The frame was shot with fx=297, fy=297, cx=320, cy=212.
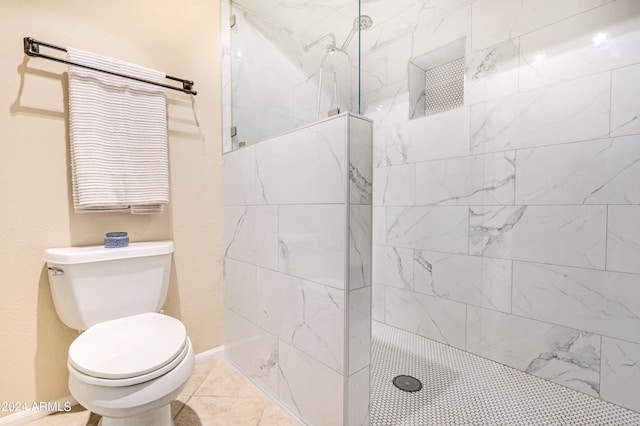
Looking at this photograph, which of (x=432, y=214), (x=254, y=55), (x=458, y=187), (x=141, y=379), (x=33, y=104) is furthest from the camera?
(x=432, y=214)

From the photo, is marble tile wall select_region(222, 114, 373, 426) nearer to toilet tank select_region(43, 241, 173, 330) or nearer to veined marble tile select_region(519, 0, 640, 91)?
toilet tank select_region(43, 241, 173, 330)

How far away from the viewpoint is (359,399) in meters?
1.13

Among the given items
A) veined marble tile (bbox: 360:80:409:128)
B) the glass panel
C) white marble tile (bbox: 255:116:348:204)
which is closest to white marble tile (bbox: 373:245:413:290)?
veined marble tile (bbox: 360:80:409:128)

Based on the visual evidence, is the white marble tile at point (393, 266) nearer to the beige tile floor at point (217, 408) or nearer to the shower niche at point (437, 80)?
the shower niche at point (437, 80)

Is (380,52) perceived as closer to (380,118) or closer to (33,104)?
(380,118)

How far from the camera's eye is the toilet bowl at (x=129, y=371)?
36.2 inches

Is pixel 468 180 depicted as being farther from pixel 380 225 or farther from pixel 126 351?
pixel 126 351

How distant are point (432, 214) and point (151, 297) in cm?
173

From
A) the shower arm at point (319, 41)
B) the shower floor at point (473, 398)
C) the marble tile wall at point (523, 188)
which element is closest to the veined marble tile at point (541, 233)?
the marble tile wall at point (523, 188)

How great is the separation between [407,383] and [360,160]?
1208mm

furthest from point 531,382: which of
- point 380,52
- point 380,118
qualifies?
point 380,52

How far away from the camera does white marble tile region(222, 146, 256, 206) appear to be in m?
1.58

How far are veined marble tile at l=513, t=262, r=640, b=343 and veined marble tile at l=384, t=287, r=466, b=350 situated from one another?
1.23 feet

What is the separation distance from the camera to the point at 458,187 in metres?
1.89
